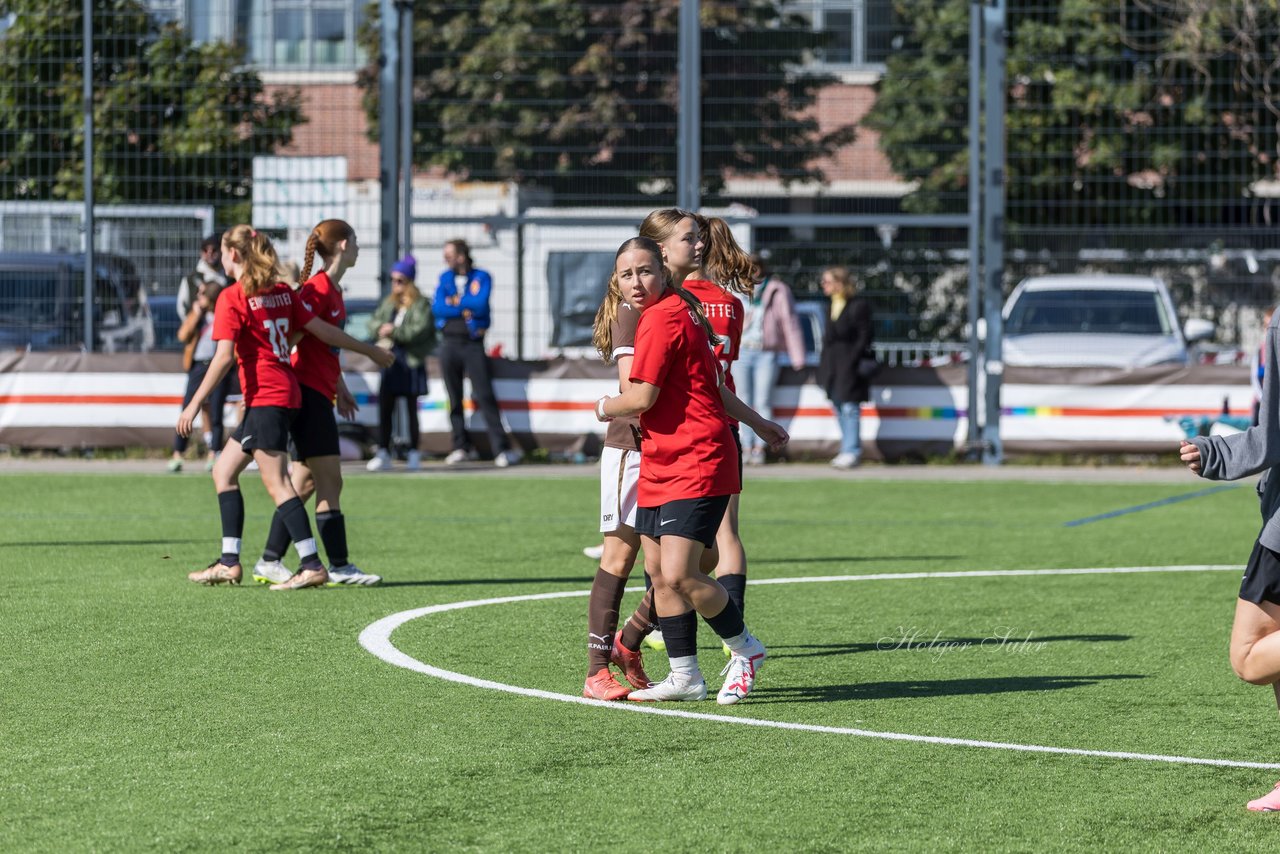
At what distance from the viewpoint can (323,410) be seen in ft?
33.3

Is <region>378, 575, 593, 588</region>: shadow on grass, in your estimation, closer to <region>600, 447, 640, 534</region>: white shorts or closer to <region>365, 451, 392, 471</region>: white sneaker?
<region>600, 447, 640, 534</region>: white shorts

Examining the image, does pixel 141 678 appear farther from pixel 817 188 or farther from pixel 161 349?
pixel 817 188

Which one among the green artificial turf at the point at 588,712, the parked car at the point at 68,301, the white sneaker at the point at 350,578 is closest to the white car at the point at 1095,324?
the green artificial turf at the point at 588,712

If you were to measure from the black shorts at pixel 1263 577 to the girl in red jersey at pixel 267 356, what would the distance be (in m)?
5.27

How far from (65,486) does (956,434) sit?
8.02 meters

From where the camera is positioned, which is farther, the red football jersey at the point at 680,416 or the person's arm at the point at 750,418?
the person's arm at the point at 750,418

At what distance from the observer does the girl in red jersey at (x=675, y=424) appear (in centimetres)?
669

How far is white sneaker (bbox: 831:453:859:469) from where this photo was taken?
1861cm

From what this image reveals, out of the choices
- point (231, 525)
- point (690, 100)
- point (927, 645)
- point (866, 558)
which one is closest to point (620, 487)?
point (927, 645)

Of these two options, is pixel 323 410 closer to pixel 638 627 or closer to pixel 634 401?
A: pixel 638 627

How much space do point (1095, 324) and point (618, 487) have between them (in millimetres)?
13513

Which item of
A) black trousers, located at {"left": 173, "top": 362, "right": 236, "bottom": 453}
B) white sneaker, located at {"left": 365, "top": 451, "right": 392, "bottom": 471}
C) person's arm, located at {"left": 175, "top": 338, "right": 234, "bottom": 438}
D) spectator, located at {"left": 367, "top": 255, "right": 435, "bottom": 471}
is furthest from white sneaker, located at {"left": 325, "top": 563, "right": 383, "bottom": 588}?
white sneaker, located at {"left": 365, "top": 451, "right": 392, "bottom": 471}

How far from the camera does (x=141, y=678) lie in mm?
7539

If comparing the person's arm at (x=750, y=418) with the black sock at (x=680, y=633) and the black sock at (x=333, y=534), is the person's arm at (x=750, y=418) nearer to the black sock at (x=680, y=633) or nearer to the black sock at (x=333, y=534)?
the black sock at (x=680, y=633)
